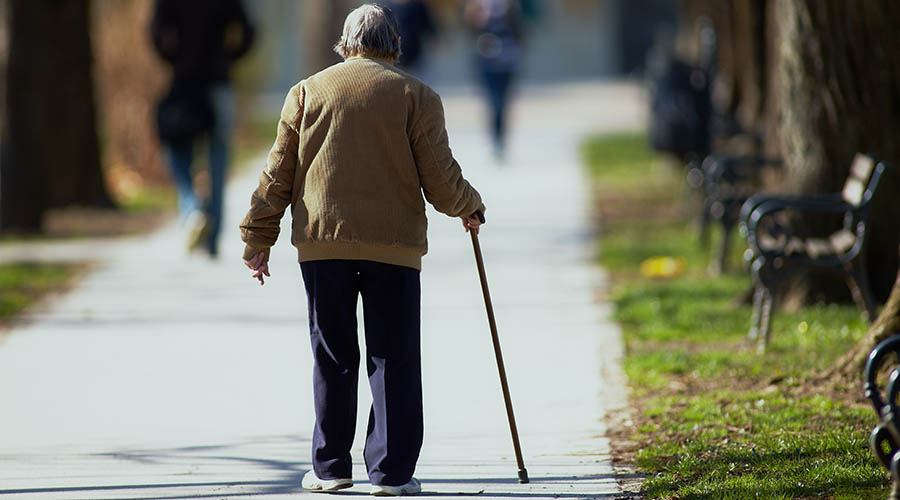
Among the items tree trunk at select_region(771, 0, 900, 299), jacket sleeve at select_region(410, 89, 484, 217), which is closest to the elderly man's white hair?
jacket sleeve at select_region(410, 89, 484, 217)

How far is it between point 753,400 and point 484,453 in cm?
135

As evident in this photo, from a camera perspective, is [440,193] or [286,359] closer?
[440,193]

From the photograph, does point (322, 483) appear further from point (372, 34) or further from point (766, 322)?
point (766, 322)

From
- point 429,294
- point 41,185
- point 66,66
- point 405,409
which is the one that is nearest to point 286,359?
point 429,294

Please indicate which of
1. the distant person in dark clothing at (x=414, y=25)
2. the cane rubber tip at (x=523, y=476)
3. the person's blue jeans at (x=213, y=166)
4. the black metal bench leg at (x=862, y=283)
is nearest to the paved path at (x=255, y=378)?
the cane rubber tip at (x=523, y=476)

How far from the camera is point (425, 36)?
695 inches

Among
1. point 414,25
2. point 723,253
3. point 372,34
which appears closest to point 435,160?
point 372,34

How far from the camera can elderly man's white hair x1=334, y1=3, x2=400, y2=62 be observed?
5.27 metres

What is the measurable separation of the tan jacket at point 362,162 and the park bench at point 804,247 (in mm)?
3084

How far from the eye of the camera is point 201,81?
10.9m

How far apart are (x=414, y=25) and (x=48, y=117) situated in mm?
5213

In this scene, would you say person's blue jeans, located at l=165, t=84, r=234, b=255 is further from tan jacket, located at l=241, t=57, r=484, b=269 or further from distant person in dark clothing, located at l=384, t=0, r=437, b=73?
distant person in dark clothing, located at l=384, t=0, r=437, b=73

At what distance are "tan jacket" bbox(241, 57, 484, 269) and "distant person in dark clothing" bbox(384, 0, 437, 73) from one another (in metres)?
12.3

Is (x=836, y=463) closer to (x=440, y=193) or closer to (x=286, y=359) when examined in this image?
(x=440, y=193)
